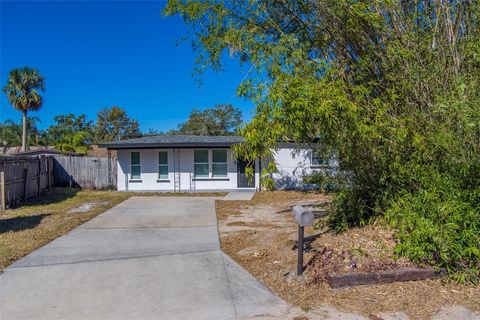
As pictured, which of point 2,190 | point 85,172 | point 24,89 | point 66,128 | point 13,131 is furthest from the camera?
point 66,128

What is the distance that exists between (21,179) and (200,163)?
7.49 meters

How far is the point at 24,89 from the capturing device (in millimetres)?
26984

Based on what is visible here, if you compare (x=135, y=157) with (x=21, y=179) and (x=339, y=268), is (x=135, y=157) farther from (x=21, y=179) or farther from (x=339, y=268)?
(x=339, y=268)

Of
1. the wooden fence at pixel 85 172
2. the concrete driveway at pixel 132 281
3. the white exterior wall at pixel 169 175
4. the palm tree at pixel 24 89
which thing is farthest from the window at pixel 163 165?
the palm tree at pixel 24 89

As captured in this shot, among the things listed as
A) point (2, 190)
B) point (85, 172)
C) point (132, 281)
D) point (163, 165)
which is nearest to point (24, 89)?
point (85, 172)

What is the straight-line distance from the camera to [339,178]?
22.3ft

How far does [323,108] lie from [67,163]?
54.3ft

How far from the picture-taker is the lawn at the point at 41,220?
252 inches

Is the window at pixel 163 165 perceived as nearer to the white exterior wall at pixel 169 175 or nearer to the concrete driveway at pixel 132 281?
the white exterior wall at pixel 169 175

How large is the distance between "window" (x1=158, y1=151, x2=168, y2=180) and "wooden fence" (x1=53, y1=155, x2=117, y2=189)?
2.26m

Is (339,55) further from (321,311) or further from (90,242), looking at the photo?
(90,242)

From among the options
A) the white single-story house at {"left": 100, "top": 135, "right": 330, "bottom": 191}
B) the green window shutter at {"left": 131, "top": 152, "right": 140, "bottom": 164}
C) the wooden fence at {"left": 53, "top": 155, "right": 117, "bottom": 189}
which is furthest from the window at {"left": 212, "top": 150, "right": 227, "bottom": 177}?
the wooden fence at {"left": 53, "top": 155, "right": 117, "bottom": 189}

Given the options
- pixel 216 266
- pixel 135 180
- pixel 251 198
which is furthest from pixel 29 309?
pixel 135 180

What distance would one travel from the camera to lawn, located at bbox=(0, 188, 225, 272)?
21.0ft
